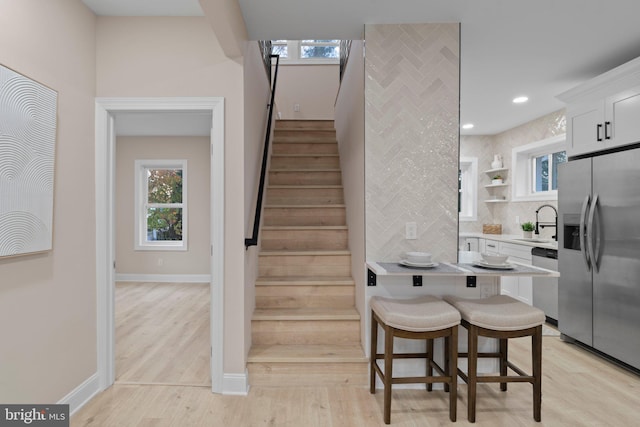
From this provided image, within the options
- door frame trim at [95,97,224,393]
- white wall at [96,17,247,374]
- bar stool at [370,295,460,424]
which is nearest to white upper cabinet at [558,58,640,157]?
bar stool at [370,295,460,424]

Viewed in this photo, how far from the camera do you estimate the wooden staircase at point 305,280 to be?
7.82 ft

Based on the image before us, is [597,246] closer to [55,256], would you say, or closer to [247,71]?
[247,71]

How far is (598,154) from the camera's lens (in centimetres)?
297

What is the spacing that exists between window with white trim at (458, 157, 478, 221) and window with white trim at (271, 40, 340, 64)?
9.37 ft

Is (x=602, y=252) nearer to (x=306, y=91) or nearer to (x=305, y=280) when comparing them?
(x=305, y=280)

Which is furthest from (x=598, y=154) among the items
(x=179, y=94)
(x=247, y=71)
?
(x=179, y=94)

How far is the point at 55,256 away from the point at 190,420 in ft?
4.12

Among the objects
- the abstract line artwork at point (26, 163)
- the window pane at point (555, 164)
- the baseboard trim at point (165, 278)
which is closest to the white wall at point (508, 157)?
the window pane at point (555, 164)

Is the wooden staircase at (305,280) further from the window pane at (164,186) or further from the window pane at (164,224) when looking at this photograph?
the window pane at (164,224)

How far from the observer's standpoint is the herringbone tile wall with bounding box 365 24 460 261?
235 centimetres

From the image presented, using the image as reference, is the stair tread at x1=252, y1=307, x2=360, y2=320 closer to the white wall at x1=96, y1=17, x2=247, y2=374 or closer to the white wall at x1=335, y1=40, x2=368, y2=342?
the white wall at x1=335, y1=40, x2=368, y2=342

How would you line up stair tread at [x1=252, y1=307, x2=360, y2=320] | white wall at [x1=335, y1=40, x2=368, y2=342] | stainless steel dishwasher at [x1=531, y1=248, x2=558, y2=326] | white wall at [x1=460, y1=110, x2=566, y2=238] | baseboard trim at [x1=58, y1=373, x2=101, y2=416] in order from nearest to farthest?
baseboard trim at [x1=58, y1=373, x2=101, y2=416], white wall at [x1=335, y1=40, x2=368, y2=342], stair tread at [x1=252, y1=307, x2=360, y2=320], stainless steel dishwasher at [x1=531, y1=248, x2=558, y2=326], white wall at [x1=460, y1=110, x2=566, y2=238]

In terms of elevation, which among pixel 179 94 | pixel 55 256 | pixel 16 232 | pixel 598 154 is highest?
pixel 179 94

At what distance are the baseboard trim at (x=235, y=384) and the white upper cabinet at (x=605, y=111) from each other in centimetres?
343
